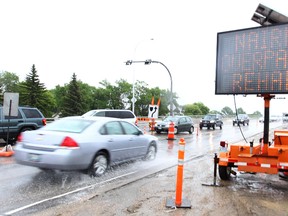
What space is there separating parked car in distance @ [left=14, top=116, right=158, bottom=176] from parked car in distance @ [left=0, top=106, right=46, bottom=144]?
620 centimetres

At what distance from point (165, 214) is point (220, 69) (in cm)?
358

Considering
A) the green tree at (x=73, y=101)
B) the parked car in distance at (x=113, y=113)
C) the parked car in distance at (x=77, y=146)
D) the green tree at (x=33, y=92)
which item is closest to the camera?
the parked car in distance at (x=77, y=146)

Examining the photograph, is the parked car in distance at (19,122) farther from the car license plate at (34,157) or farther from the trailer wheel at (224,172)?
the trailer wheel at (224,172)

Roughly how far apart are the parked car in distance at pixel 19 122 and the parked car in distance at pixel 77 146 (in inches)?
244

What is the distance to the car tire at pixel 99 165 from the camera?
25.0ft

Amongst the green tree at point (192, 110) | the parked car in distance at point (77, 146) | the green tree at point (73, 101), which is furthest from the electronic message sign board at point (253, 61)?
the green tree at point (192, 110)

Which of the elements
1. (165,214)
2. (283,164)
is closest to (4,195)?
(165,214)

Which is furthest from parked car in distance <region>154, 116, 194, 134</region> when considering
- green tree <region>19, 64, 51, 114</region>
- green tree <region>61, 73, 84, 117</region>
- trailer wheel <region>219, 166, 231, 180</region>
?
green tree <region>19, 64, 51, 114</region>

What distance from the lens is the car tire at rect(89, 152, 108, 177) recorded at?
7.62 metres

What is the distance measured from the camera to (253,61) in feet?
22.2

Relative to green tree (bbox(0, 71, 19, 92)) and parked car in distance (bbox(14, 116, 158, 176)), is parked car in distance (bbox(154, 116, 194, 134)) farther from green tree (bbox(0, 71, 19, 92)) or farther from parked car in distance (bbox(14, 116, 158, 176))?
green tree (bbox(0, 71, 19, 92))

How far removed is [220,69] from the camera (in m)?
7.20

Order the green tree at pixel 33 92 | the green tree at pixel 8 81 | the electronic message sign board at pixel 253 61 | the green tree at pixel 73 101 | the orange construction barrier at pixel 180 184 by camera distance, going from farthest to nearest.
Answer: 1. the green tree at pixel 8 81
2. the green tree at pixel 73 101
3. the green tree at pixel 33 92
4. the electronic message sign board at pixel 253 61
5. the orange construction barrier at pixel 180 184

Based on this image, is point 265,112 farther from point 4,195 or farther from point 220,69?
point 4,195
